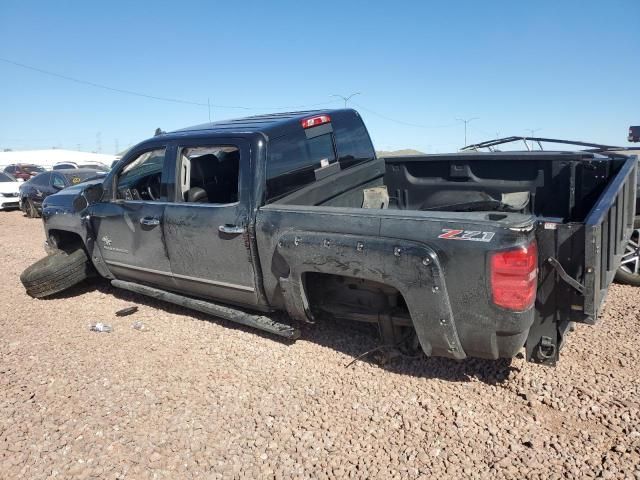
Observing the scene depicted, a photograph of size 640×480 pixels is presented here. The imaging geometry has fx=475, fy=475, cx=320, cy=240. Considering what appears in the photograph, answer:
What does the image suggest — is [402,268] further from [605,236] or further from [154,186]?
[154,186]

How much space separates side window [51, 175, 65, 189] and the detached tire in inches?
357

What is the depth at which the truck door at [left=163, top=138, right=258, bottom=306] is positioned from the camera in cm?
Result: 365

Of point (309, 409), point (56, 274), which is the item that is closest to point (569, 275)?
point (309, 409)

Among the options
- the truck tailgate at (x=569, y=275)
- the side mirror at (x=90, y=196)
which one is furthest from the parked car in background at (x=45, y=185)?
the truck tailgate at (x=569, y=275)

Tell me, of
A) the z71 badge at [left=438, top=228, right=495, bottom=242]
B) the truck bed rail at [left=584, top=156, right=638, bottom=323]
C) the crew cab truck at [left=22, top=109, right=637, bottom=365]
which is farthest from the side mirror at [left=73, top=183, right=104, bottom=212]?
the truck bed rail at [left=584, top=156, right=638, bottom=323]

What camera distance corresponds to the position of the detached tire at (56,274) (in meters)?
5.16

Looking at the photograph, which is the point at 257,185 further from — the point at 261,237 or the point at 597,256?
the point at 597,256

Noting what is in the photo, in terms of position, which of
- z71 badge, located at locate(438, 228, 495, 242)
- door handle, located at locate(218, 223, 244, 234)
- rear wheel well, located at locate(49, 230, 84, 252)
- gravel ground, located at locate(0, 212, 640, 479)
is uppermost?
z71 badge, located at locate(438, 228, 495, 242)

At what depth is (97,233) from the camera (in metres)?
4.96

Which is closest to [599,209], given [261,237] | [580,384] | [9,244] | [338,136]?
[580,384]

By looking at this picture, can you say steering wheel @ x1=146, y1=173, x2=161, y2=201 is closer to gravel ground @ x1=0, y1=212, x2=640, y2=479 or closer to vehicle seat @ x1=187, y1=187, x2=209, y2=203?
vehicle seat @ x1=187, y1=187, x2=209, y2=203

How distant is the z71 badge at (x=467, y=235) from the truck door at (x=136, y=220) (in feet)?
8.48

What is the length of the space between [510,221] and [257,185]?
1.84 meters

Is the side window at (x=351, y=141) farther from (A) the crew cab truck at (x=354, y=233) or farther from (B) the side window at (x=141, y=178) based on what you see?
(B) the side window at (x=141, y=178)
